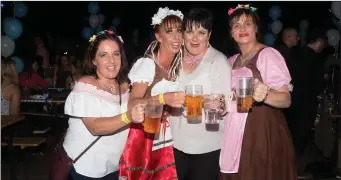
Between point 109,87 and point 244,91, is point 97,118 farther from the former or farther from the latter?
point 244,91

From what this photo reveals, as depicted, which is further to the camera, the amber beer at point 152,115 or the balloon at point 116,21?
the balloon at point 116,21

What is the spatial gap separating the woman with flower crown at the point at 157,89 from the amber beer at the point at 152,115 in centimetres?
30

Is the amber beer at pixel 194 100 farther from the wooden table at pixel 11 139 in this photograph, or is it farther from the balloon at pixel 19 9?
the balloon at pixel 19 9

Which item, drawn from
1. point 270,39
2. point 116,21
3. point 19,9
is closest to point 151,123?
Answer: point 19,9

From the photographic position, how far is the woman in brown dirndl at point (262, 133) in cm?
264

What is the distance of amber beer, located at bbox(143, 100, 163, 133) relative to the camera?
7.80 feet

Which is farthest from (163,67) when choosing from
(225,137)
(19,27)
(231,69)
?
(19,27)

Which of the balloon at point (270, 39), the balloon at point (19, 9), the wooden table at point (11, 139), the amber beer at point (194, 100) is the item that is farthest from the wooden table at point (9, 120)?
the balloon at point (270, 39)

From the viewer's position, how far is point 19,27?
8.04 m

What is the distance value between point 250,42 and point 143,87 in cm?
82

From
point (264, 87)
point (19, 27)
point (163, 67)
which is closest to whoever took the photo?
point (264, 87)

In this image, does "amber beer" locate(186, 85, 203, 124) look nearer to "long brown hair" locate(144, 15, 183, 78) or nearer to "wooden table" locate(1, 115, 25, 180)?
"long brown hair" locate(144, 15, 183, 78)

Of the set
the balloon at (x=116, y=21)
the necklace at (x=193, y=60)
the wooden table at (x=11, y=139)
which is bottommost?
the wooden table at (x=11, y=139)

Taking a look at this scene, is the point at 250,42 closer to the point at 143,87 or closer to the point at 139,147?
the point at 143,87
